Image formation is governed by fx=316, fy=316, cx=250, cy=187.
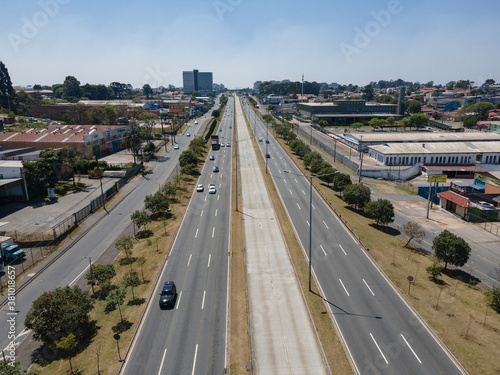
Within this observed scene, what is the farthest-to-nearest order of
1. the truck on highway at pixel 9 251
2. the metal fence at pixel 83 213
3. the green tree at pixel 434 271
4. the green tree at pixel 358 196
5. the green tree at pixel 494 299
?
the green tree at pixel 358 196 < the metal fence at pixel 83 213 < the truck on highway at pixel 9 251 < the green tree at pixel 434 271 < the green tree at pixel 494 299

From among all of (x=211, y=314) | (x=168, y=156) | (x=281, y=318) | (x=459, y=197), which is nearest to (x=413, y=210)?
(x=459, y=197)

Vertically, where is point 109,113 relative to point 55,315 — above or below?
above

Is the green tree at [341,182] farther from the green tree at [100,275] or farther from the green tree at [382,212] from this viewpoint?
the green tree at [100,275]

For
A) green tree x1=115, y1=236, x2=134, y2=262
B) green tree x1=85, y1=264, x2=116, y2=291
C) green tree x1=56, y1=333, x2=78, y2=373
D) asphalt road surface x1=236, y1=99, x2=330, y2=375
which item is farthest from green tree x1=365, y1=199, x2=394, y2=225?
green tree x1=56, y1=333, x2=78, y2=373

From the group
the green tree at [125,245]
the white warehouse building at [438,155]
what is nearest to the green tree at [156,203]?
the green tree at [125,245]

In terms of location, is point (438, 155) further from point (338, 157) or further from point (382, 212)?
point (382, 212)

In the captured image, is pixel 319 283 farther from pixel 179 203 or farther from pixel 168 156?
pixel 168 156

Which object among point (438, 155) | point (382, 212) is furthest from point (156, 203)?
point (438, 155)
